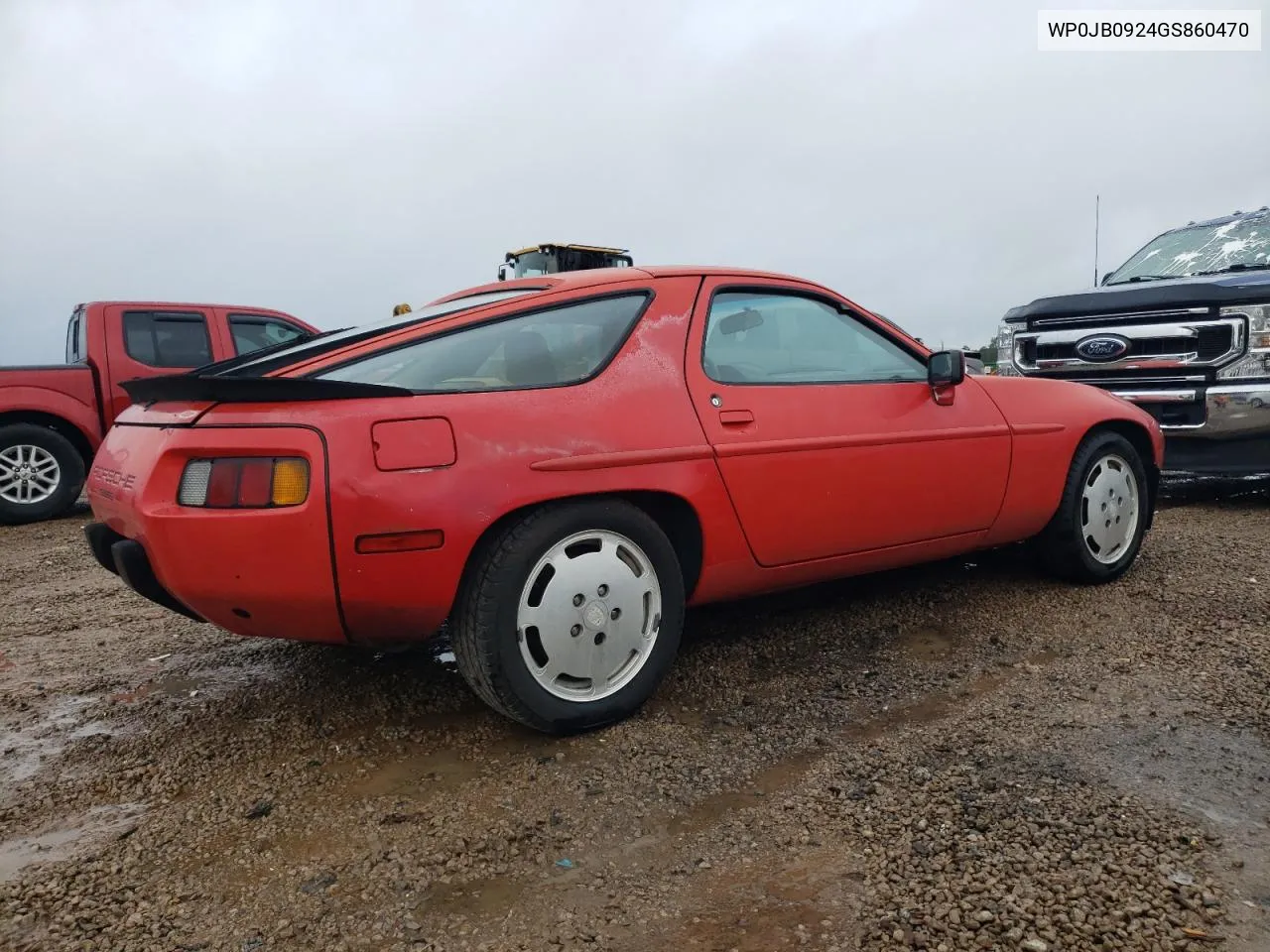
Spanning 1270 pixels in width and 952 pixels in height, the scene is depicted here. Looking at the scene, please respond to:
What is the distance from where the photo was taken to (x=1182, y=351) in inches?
235

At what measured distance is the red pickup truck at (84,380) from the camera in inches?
290

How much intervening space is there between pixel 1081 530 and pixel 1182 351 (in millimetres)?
2683

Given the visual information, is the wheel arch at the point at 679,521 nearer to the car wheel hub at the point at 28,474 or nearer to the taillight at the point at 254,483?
the taillight at the point at 254,483

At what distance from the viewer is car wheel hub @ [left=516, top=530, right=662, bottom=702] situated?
2605 millimetres

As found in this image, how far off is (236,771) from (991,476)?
2.94m

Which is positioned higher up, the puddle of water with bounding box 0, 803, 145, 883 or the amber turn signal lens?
the amber turn signal lens

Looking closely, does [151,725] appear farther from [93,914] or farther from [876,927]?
[876,927]

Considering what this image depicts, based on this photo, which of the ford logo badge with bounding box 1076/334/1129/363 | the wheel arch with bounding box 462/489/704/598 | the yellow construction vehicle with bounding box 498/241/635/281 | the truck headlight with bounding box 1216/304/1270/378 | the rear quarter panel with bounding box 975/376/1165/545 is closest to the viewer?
the wheel arch with bounding box 462/489/704/598

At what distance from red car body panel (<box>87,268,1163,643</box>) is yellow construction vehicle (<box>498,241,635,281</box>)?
13.1 m

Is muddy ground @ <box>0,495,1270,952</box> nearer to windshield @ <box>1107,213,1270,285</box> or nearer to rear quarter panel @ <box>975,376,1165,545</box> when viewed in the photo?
rear quarter panel @ <box>975,376,1165,545</box>

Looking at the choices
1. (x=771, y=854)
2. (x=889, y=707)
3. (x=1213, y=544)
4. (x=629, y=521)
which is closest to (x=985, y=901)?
(x=771, y=854)

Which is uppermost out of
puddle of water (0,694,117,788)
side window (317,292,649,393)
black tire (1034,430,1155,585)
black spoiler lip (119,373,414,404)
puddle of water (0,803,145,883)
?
side window (317,292,649,393)

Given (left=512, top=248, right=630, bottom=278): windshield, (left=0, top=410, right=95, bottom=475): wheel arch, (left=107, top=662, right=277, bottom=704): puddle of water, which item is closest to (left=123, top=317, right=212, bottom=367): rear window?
(left=0, top=410, right=95, bottom=475): wheel arch

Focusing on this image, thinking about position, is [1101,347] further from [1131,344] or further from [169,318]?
[169,318]
